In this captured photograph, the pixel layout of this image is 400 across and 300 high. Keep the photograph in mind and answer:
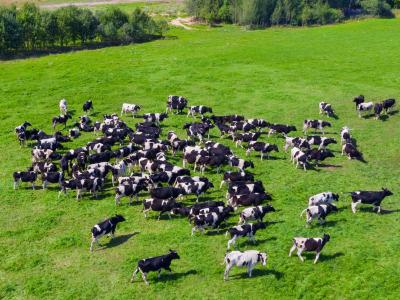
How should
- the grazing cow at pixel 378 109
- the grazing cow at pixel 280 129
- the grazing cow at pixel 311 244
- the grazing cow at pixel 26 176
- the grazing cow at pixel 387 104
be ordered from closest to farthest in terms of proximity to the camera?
1. the grazing cow at pixel 311 244
2. the grazing cow at pixel 26 176
3. the grazing cow at pixel 280 129
4. the grazing cow at pixel 378 109
5. the grazing cow at pixel 387 104

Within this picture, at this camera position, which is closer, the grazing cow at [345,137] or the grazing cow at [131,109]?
the grazing cow at [345,137]

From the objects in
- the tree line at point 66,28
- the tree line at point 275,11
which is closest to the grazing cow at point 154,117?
the tree line at point 66,28

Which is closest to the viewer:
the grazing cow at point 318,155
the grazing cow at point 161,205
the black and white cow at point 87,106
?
the grazing cow at point 161,205

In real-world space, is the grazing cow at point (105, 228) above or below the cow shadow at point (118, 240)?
above

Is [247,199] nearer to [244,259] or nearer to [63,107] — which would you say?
[244,259]

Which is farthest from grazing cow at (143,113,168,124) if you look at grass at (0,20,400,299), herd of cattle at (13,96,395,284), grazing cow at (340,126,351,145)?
grazing cow at (340,126,351,145)

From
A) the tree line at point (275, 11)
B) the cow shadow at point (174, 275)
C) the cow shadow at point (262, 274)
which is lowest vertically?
the cow shadow at point (174, 275)

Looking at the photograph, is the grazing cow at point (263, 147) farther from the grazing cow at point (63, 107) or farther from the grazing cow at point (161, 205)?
the grazing cow at point (63, 107)
